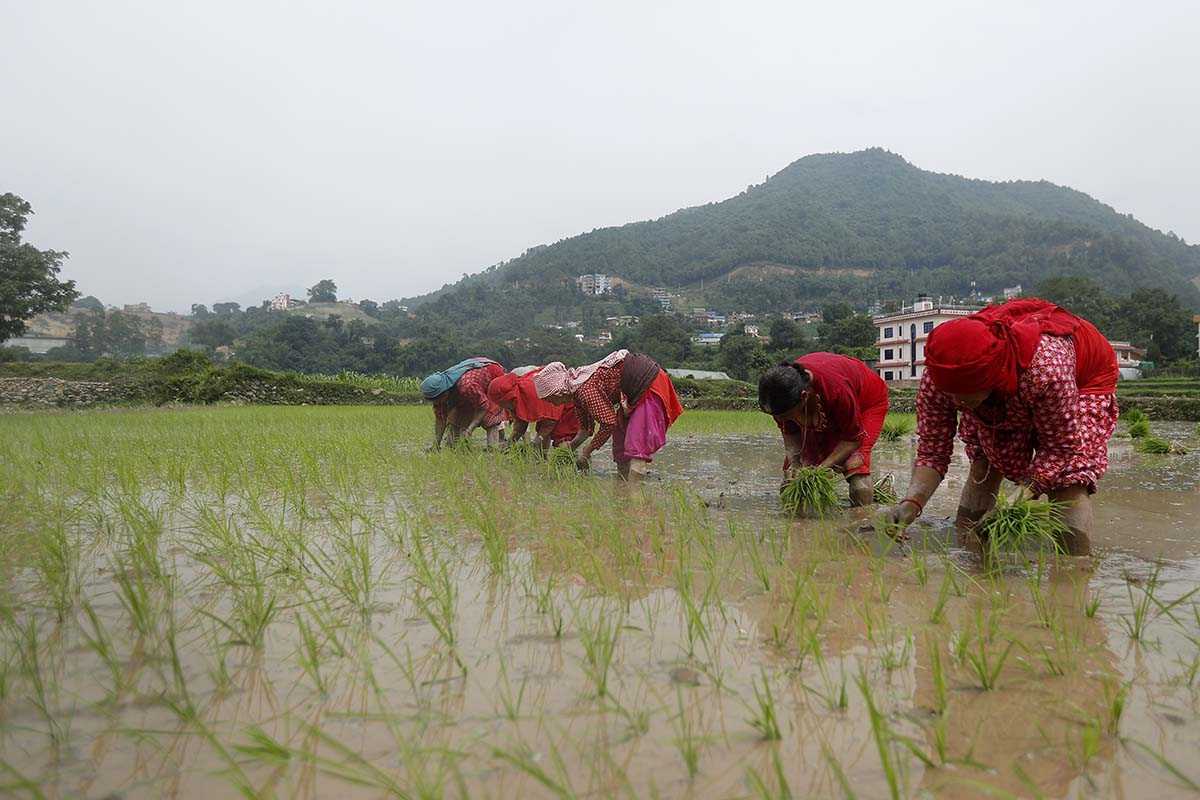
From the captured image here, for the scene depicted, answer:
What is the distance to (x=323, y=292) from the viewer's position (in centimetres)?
7569

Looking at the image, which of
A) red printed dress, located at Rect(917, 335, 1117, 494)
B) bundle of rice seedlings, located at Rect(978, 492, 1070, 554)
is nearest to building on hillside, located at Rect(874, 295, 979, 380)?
red printed dress, located at Rect(917, 335, 1117, 494)

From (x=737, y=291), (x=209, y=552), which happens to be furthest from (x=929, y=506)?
(x=737, y=291)

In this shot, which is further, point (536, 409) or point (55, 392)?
point (55, 392)

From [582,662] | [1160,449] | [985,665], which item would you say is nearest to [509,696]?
[582,662]

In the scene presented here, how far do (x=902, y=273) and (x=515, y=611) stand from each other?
278 feet

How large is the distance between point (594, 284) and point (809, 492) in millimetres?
70771

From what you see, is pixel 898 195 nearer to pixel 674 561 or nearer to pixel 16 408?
pixel 16 408

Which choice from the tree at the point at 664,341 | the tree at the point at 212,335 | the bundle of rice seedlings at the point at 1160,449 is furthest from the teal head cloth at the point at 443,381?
the tree at the point at 212,335

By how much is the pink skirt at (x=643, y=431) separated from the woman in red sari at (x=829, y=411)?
140cm

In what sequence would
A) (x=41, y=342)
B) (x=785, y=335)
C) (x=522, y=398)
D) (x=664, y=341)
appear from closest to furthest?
(x=522, y=398)
(x=664, y=341)
(x=785, y=335)
(x=41, y=342)

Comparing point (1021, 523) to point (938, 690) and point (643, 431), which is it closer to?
point (938, 690)

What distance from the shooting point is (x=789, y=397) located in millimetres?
3656

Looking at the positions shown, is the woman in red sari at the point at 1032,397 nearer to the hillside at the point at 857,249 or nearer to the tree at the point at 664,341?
the tree at the point at 664,341

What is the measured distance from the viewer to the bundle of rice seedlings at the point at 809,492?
3.67m
